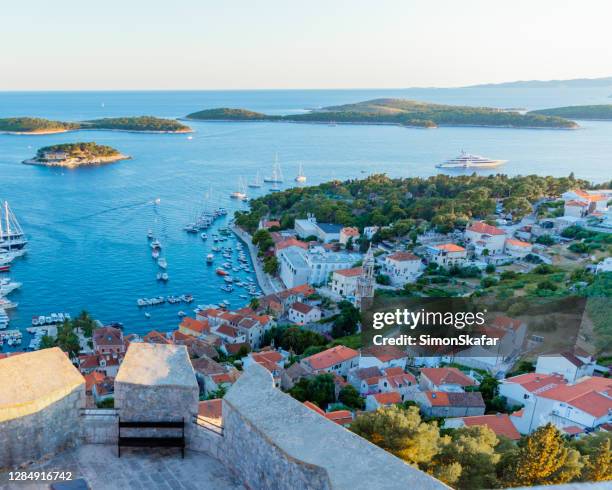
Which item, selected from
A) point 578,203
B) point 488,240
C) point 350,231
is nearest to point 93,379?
point 350,231

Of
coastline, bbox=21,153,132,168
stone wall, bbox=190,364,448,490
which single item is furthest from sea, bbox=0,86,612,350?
stone wall, bbox=190,364,448,490

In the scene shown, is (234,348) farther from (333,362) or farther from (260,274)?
(260,274)

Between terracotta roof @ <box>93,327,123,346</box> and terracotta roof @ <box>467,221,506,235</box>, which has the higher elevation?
terracotta roof @ <box>467,221,506,235</box>

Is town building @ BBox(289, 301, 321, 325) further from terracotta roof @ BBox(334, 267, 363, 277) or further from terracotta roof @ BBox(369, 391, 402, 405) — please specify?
terracotta roof @ BBox(369, 391, 402, 405)

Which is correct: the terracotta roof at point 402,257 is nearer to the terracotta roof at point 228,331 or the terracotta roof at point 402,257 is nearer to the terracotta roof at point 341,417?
the terracotta roof at point 228,331

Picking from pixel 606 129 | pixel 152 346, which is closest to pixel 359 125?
pixel 606 129
